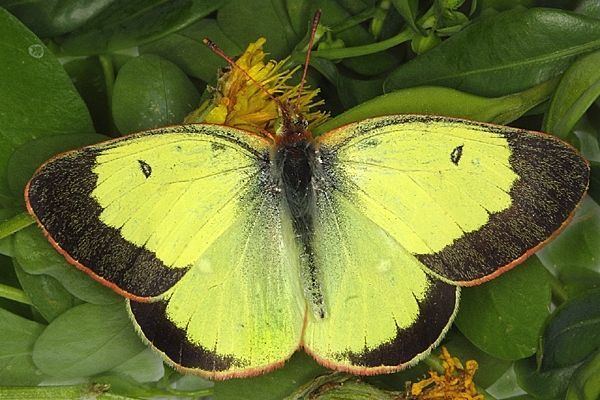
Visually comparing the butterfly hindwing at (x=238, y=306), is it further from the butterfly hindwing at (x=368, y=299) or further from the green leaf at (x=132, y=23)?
the green leaf at (x=132, y=23)

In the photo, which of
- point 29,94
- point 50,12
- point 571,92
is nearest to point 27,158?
point 29,94

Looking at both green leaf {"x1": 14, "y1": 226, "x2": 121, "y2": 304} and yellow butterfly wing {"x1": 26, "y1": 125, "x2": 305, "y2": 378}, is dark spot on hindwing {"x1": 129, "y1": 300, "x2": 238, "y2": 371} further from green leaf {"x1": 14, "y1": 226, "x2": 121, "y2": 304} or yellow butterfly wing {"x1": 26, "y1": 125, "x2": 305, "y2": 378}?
green leaf {"x1": 14, "y1": 226, "x2": 121, "y2": 304}

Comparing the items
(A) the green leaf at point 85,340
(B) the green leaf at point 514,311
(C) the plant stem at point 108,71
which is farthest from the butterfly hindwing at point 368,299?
(C) the plant stem at point 108,71

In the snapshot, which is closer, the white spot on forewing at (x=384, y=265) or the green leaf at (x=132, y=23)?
the white spot on forewing at (x=384, y=265)

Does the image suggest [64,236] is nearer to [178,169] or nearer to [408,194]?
[178,169]

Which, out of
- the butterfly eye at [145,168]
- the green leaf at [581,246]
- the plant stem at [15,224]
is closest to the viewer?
the butterfly eye at [145,168]

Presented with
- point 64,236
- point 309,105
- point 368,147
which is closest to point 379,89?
point 309,105

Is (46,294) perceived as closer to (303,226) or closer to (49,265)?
(49,265)
